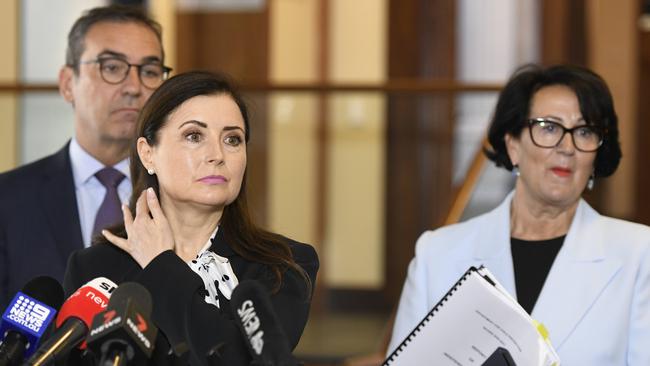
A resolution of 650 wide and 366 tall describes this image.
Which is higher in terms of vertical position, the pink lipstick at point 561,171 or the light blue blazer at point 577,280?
the pink lipstick at point 561,171

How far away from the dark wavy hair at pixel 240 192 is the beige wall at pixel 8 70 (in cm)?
374

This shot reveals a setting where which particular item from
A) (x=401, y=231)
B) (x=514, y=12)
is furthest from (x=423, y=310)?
(x=514, y=12)

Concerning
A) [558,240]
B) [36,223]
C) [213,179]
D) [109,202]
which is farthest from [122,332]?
[558,240]

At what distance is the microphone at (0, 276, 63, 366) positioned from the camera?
224 cm

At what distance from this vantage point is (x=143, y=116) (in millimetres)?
2801

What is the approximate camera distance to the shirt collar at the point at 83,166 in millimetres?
→ 3674

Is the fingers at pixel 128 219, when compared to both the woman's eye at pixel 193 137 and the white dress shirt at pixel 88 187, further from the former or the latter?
the white dress shirt at pixel 88 187

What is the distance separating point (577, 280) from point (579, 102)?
1.71 feet

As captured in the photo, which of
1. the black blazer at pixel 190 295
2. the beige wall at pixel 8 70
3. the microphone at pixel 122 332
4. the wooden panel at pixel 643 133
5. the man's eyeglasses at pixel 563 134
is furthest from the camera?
the wooden panel at pixel 643 133

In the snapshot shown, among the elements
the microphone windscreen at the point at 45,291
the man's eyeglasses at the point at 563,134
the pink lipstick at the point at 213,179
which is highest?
the man's eyeglasses at the point at 563,134

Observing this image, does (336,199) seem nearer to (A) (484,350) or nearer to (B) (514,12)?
(B) (514,12)

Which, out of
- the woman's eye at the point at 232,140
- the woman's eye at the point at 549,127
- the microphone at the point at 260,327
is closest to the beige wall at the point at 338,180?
Result: the woman's eye at the point at 549,127

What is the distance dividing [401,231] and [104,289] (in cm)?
448

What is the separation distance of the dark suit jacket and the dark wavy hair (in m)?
0.62
